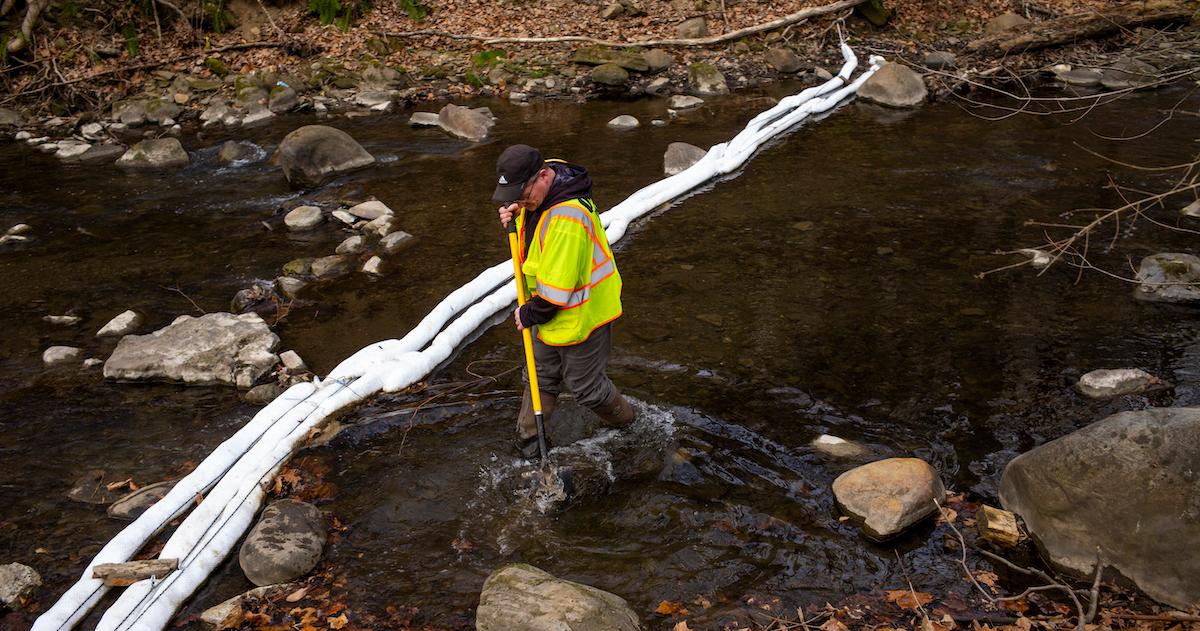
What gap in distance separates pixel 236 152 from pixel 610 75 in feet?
20.4

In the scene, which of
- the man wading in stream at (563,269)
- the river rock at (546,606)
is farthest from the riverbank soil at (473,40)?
the river rock at (546,606)

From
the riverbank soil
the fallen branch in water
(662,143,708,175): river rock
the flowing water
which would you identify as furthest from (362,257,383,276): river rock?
the fallen branch in water

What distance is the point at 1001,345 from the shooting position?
Result: 6.39 meters

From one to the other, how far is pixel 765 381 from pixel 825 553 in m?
1.76

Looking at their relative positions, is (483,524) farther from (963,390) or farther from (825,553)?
(963,390)

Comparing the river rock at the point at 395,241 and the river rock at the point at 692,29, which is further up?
the river rock at the point at 395,241

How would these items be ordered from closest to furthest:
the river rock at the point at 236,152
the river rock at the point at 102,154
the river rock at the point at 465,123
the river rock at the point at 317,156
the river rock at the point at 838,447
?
the river rock at the point at 838,447 < the river rock at the point at 317,156 < the river rock at the point at 236,152 < the river rock at the point at 102,154 < the river rock at the point at 465,123

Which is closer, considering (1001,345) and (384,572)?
(384,572)

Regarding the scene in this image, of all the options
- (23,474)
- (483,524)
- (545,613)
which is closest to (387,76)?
(23,474)

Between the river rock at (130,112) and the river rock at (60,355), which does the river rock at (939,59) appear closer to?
the river rock at (60,355)

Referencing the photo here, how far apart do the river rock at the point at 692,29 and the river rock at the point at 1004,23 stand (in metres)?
5.32

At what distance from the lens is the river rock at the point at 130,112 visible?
48.0ft

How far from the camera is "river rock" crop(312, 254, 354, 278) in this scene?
323 inches

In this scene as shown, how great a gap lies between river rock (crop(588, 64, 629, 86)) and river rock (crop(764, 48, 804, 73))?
2.73m
